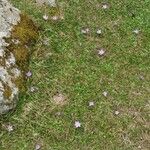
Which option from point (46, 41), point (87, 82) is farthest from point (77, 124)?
point (46, 41)

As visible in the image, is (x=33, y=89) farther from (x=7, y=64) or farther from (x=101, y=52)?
(x=101, y=52)

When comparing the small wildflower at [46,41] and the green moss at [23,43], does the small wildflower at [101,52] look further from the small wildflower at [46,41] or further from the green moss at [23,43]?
the green moss at [23,43]

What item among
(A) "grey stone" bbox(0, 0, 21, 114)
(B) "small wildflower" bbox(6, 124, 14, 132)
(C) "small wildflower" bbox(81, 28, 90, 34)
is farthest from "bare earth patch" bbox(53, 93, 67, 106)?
(C) "small wildflower" bbox(81, 28, 90, 34)

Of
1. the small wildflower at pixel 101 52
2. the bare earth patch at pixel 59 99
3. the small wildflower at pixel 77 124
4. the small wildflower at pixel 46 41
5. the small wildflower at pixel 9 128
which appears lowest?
the small wildflower at pixel 77 124

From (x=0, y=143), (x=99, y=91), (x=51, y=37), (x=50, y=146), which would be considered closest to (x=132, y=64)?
(x=99, y=91)

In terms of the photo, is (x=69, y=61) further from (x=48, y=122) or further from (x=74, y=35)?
(x=48, y=122)

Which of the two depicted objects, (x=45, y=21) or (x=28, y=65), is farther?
(x=45, y=21)

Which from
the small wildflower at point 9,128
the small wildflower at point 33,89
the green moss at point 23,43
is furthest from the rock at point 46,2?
the small wildflower at point 9,128
